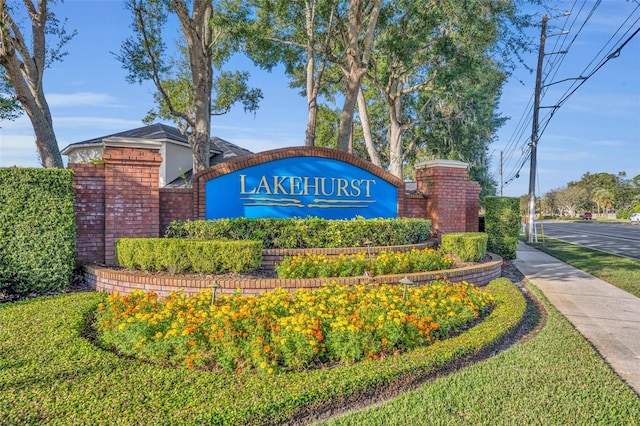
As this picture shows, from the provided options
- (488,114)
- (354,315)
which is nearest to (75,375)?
(354,315)

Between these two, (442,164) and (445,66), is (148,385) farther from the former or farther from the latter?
(445,66)

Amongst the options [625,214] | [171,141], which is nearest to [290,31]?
[171,141]

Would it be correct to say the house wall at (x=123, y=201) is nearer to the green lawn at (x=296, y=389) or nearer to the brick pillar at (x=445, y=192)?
the green lawn at (x=296, y=389)

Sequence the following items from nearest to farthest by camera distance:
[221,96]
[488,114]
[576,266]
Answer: [576,266] < [221,96] < [488,114]

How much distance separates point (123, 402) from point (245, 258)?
308 cm

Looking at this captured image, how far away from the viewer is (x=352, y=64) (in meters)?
10.6

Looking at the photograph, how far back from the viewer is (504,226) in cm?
1093

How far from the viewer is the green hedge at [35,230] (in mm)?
5746

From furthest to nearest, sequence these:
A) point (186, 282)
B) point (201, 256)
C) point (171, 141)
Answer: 1. point (171, 141)
2. point (201, 256)
3. point (186, 282)

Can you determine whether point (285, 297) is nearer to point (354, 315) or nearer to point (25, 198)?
point (354, 315)

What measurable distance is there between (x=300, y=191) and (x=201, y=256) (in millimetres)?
3020

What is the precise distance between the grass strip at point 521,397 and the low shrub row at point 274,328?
69cm

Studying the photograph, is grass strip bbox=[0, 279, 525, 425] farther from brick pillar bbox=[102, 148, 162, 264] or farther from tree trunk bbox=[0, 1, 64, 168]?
tree trunk bbox=[0, 1, 64, 168]

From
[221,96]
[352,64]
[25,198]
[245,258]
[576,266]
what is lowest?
[576,266]
